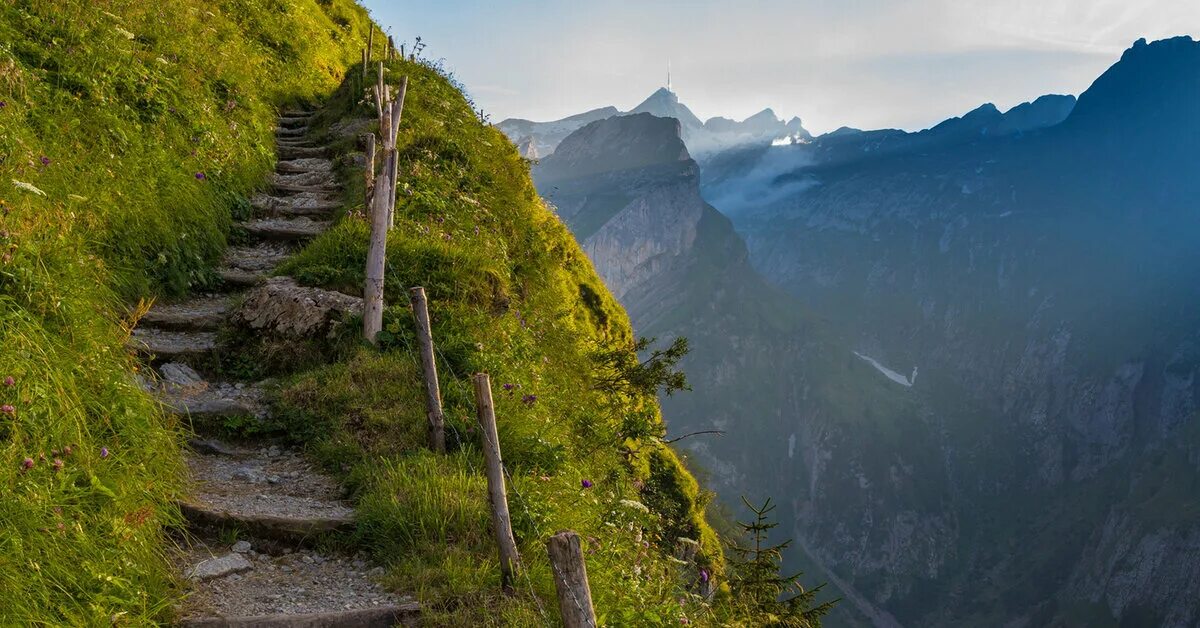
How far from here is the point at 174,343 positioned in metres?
8.19

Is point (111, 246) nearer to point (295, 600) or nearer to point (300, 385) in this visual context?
point (300, 385)

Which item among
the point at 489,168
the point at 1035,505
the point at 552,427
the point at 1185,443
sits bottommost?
the point at 1035,505

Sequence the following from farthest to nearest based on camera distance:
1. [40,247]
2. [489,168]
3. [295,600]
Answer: [489,168] → [40,247] → [295,600]

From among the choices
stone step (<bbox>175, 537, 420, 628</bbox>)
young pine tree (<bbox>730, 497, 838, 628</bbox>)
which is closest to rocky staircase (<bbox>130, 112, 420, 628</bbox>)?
stone step (<bbox>175, 537, 420, 628</bbox>)

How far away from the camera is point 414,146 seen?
47.4ft

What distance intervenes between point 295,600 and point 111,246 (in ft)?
19.7

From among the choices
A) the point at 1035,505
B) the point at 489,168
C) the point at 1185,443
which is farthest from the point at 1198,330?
the point at 489,168

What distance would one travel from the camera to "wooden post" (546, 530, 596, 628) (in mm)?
3795

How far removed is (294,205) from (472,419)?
8400 mm

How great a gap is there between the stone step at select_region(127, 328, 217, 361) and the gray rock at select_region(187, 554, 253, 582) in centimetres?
352

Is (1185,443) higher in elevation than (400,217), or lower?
lower

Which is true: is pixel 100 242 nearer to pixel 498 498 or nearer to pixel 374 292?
pixel 374 292

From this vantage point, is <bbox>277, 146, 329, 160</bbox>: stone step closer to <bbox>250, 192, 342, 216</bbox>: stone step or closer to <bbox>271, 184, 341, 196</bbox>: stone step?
<bbox>271, 184, 341, 196</bbox>: stone step

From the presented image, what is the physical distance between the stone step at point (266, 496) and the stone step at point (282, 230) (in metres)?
5.87
